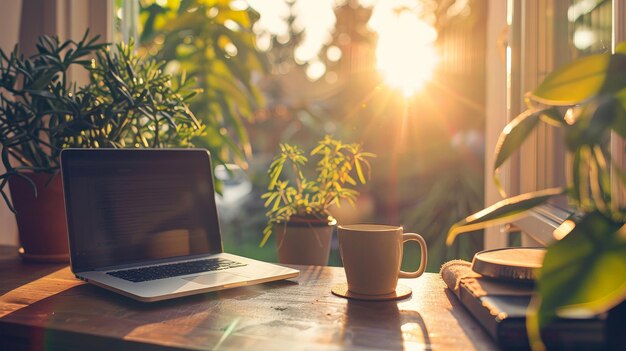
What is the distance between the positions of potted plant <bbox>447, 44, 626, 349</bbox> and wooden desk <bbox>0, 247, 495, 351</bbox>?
0.23 metres

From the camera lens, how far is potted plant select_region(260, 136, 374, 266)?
3.77 ft

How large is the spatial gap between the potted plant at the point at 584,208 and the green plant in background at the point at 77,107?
79 cm

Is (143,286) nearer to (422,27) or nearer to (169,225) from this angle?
(169,225)

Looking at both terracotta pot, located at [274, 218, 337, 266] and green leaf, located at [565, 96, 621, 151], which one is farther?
terracotta pot, located at [274, 218, 337, 266]

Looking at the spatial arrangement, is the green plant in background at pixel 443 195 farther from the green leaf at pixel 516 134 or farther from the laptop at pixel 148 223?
the green leaf at pixel 516 134

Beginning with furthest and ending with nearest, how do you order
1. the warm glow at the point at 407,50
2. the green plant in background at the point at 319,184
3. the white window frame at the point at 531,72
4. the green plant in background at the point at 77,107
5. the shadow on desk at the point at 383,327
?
the warm glow at the point at 407,50, the white window frame at the point at 531,72, the green plant in background at the point at 319,184, the green plant in background at the point at 77,107, the shadow on desk at the point at 383,327

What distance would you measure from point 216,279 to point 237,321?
0.18 m

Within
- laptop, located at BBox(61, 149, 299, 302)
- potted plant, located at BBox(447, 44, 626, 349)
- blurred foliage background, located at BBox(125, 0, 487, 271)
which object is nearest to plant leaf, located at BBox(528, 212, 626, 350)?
potted plant, located at BBox(447, 44, 626, 349)

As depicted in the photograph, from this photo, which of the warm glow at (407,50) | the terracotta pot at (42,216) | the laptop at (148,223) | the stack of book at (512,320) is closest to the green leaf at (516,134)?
the stack of book at (512,320)

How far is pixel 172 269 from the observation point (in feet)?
3.11

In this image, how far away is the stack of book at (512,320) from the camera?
0.56 m

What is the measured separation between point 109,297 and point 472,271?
0.52m

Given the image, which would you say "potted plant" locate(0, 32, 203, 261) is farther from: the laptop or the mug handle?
the mug handle

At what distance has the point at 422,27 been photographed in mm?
2502
